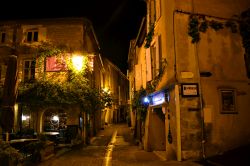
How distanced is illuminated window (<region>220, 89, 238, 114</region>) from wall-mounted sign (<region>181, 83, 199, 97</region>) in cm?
117

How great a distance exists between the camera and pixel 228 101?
1102cm

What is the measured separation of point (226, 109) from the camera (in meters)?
10.9

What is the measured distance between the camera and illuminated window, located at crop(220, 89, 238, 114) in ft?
35.8

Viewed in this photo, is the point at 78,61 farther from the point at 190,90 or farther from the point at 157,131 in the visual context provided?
the point at 190,90

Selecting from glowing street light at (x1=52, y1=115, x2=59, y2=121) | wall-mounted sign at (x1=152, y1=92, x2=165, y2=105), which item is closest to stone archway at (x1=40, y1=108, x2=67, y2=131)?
glowing street light at (x1=52, y1=115, x2=59, y2=121)

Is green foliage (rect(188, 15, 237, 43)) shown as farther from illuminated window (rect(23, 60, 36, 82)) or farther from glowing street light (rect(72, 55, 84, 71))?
illuminated window (rect(23, 60, 36, 82))

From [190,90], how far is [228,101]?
182cm

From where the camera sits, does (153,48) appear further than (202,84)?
Yes

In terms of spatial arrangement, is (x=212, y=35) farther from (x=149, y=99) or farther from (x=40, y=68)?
(x=40, y=68)

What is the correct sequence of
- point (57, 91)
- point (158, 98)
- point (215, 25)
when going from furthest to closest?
point (57, 91)
point (158, 98)
point (215, 25)

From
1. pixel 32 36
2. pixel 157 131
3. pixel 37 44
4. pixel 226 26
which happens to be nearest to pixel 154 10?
pixel 226 26

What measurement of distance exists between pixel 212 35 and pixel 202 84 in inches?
91.4

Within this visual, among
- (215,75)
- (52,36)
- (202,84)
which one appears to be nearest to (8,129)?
(202,84)

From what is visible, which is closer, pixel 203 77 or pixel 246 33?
pixel 203 77
